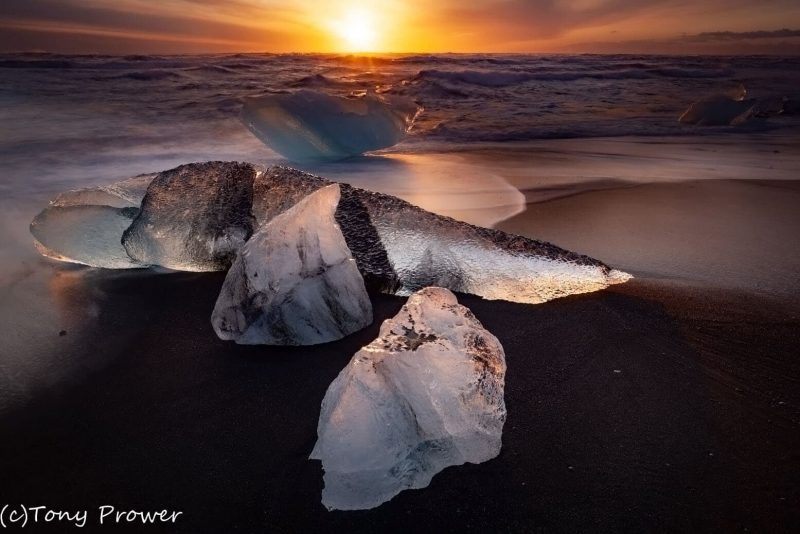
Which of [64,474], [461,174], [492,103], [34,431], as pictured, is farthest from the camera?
[492,103]

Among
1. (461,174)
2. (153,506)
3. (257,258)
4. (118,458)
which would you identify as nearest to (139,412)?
(118,458)

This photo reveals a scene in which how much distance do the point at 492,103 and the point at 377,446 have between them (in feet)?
38.4

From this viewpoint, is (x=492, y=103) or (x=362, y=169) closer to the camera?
(x=362, y=169)

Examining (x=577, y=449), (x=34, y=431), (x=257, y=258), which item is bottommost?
(x=34, y=431)

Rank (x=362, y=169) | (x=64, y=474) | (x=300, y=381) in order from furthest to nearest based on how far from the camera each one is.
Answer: (x=362, y=169), (x=300, y=381), (x=64, y=474)

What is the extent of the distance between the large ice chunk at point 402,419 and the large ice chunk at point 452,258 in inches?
33.7

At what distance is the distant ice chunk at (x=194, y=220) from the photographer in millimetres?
2365

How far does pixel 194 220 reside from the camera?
239cm

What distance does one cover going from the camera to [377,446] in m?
1.13

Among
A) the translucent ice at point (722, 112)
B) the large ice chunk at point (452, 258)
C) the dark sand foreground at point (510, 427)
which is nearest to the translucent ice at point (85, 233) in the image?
the dark sand foreground at point (510, 427)

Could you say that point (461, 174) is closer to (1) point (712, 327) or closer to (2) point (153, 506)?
(1) point (712, 327)

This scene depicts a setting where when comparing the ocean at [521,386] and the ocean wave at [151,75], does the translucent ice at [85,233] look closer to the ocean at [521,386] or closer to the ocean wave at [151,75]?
the ocean at [521,386]

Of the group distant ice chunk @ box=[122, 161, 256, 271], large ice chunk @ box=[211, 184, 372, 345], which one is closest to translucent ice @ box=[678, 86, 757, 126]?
distant ice chunk @ box=[122, 161, 256, 271]

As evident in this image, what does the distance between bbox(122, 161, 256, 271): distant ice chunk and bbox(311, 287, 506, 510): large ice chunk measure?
1390 mm
